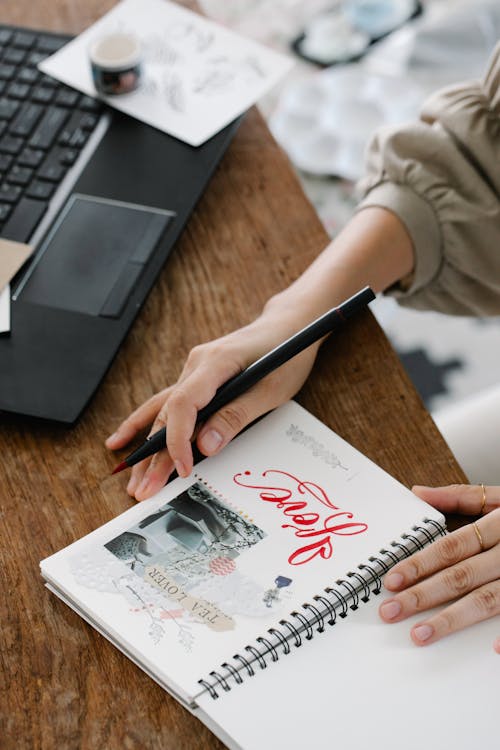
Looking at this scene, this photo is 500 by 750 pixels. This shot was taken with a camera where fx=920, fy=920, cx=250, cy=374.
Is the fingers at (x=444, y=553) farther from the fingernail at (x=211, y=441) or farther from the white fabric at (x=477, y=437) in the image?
the white fabric at (x=477, y=437)

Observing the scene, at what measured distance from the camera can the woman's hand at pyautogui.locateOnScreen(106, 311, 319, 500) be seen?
2.30ft

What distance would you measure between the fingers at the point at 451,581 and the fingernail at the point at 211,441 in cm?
16

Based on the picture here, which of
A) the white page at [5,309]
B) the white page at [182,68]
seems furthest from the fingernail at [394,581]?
the white page at [182,68]

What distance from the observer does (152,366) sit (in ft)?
2.58

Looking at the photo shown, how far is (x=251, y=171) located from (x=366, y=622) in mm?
492

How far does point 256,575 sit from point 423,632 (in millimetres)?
118

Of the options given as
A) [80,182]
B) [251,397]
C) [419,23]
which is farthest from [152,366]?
[419,23]

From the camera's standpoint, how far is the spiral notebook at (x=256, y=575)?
581mm

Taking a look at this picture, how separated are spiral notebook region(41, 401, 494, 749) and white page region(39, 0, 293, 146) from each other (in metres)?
0.38

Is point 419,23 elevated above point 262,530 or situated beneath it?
situated beneath

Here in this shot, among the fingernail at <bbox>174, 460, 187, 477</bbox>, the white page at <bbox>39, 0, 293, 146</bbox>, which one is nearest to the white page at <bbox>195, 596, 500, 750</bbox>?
the fingernail at <bbox>174, 460, 187, 477</bbox>

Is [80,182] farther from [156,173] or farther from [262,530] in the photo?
[262,530]

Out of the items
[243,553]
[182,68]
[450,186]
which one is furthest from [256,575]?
[182,68]

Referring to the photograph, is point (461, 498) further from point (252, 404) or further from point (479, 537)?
point (252, 404)
